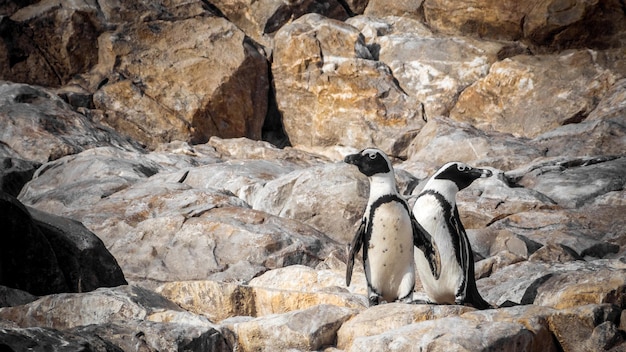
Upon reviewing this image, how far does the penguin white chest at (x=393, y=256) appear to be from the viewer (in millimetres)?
6504

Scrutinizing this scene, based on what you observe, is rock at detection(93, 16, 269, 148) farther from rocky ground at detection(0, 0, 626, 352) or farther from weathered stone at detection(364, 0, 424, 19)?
weathered stone at detection(364, 0, 424, 19)

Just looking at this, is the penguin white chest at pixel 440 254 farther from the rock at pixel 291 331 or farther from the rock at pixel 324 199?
the rock at pixel 324 199

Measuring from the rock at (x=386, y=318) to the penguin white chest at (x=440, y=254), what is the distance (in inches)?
40.4

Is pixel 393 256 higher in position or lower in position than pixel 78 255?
higher

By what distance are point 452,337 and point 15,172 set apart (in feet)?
36.4

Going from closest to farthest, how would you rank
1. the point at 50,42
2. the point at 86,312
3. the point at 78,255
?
the point at 86,312 → the point at 78,255 → the point at 50,42

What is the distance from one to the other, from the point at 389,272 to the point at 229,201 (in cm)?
526

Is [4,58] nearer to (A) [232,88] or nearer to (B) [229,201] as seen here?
(A) [232,88]

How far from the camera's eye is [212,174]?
13.5 m

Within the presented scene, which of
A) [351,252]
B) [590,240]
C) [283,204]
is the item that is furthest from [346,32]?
[351,252]

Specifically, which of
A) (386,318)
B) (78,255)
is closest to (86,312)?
(78,255)

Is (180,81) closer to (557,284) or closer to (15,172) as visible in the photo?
(15,172)

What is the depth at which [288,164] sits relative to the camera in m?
14.9

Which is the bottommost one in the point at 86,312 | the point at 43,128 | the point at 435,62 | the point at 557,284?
the point at 43,128
